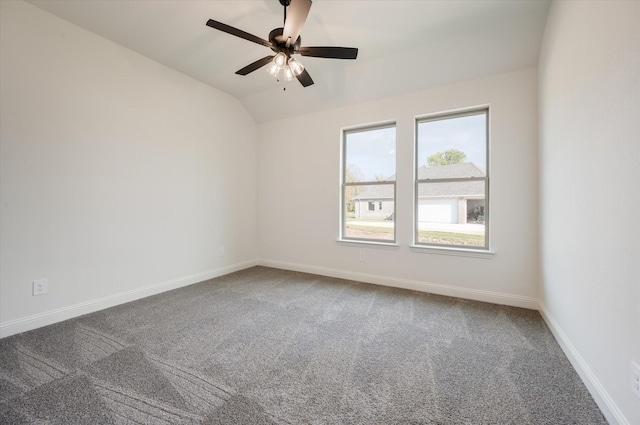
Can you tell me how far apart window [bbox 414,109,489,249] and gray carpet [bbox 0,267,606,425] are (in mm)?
953

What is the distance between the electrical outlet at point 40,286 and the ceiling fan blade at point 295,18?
122 inches

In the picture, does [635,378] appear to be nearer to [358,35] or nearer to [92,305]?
[358,35]

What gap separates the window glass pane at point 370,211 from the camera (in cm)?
371

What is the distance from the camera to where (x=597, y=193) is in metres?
1.50

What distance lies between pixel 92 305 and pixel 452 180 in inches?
172

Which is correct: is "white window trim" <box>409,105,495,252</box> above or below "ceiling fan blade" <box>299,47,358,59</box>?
below

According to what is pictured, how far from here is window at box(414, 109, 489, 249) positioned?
3.12m

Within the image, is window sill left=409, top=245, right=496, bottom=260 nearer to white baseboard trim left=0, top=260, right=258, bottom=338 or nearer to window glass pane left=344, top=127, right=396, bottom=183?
window glass pane left=344, top=127, right=396, bottom=183

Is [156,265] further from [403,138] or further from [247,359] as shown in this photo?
[403,138]

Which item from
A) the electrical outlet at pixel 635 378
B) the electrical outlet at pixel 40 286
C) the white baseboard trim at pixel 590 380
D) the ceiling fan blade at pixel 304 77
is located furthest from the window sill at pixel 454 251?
the electrical outlet at pixel 40 286

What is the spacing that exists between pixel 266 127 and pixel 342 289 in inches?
124

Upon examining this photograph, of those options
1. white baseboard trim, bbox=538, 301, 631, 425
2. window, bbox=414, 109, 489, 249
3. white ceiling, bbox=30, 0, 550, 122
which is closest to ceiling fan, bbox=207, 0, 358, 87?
white ceiling, bbox=30, 0, 550, 122

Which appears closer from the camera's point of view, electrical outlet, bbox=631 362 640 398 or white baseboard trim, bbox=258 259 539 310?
electrical outlet, bbox=631 362 640 398

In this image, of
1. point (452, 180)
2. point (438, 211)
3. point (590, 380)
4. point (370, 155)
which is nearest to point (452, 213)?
point (438, 211)
